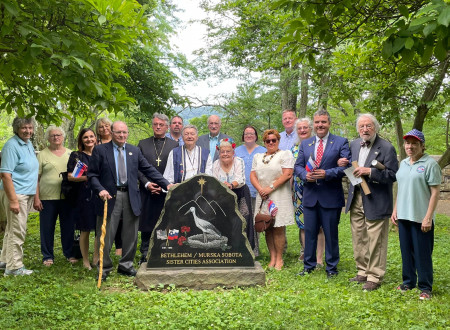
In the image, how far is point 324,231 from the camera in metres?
6.03

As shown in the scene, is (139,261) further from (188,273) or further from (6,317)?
(6,317)

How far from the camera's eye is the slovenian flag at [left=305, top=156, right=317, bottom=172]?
6.05m

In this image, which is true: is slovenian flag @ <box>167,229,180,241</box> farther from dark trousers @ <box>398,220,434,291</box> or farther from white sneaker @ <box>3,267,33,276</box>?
dark trousers @ <box>398,220,434,291</box>

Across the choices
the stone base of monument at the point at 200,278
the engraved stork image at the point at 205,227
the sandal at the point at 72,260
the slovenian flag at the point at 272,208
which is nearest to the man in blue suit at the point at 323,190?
the slovenian flag at the point at 272,208

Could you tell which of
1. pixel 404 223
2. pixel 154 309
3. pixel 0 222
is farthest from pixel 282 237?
pixel 0 222

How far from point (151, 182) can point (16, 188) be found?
1.85 m

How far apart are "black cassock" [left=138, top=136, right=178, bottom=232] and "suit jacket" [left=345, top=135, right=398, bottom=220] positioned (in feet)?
10.1

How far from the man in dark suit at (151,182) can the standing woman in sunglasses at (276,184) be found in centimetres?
146

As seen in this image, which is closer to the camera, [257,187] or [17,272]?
[17,272]

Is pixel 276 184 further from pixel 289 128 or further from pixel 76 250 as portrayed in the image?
pixel 76 250

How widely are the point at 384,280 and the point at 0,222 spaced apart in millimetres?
7547

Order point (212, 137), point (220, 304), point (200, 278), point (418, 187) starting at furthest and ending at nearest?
point (212, 137), point (200, 278), point (418, 187), point (220, 304)

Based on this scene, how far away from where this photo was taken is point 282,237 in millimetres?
6562

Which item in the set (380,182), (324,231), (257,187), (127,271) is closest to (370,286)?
(324,231)
